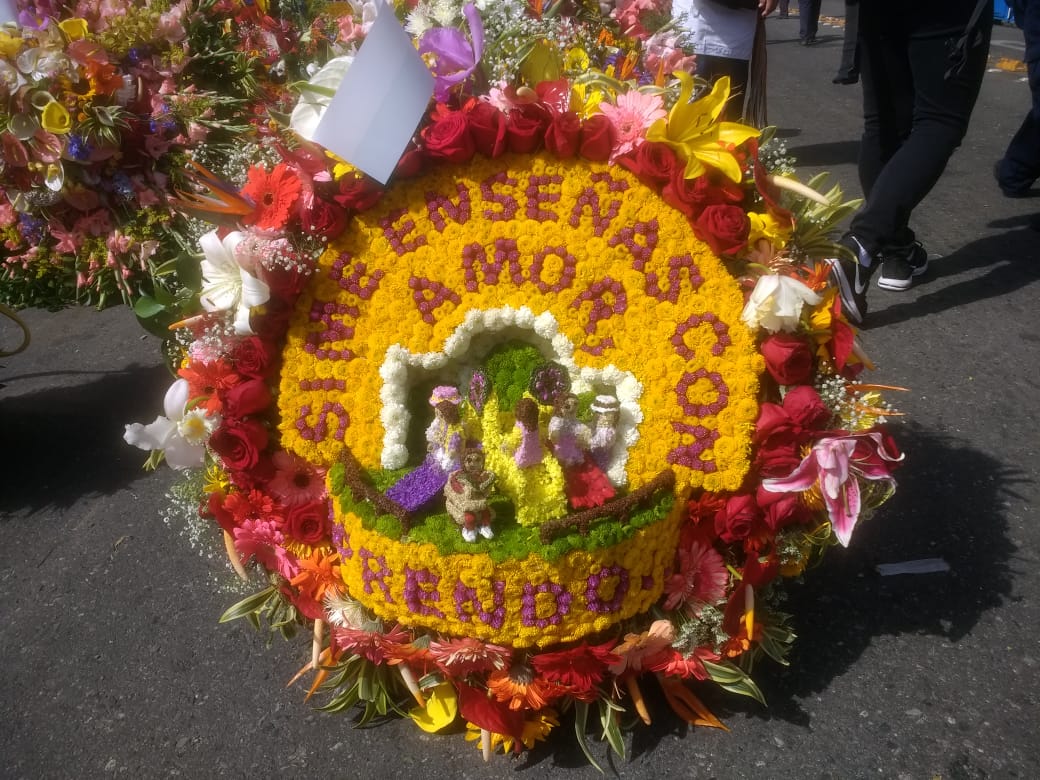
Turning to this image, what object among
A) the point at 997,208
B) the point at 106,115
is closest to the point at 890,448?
the point at 106,115

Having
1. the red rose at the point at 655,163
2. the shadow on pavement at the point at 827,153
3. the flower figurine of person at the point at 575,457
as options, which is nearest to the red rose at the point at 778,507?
the flower figurine of person at the point at 575,457

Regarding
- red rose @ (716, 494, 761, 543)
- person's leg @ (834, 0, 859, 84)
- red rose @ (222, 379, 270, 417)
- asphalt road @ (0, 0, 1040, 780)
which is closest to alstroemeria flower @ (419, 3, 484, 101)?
red rose @ (222, 379, 270, 417)

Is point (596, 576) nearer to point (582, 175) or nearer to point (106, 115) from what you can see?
point (582, 175)

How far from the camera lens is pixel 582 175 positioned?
2125mm

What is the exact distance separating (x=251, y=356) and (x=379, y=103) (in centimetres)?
78

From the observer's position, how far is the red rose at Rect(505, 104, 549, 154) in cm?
205

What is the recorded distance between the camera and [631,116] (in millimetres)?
2074

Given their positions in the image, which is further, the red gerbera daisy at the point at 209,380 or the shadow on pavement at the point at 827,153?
the shadow on pavement at the point at 827,153

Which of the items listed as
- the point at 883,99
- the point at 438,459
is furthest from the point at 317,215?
the point at 883,99

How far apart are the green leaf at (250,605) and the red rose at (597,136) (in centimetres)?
166

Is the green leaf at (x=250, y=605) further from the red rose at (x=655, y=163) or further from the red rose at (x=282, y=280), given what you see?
the red rose at (x=655, y=163)

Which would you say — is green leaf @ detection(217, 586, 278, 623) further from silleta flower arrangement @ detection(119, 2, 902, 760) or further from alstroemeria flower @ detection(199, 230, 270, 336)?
alstroemeria flower @ detection(199, 230, 270, 336)

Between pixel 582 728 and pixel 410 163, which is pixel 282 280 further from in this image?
pixel 582 728

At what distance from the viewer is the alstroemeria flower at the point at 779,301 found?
75.7 inches
